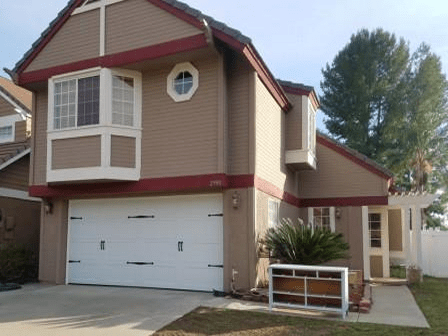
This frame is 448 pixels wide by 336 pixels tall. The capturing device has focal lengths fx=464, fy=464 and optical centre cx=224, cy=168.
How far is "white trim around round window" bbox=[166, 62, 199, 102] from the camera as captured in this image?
11289 mm

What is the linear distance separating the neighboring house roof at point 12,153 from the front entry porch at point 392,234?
11.2 meters

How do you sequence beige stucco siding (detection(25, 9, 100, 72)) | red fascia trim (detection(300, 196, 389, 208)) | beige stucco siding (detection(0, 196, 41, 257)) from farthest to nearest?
red fascia trim (detection(300, 196, 389, 208))
beige stucco siding (detection(0, 196, 41, 257))
beige stucco siding (detection(25, 9, 100, 72))

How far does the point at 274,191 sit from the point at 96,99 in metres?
5.24

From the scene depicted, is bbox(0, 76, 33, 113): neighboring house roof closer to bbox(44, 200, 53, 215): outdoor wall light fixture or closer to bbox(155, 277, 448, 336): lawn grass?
bbox(44, 200, 53, 215): outdoor wall light fixture

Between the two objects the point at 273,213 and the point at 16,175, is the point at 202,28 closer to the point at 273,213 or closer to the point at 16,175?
the point at 273,213

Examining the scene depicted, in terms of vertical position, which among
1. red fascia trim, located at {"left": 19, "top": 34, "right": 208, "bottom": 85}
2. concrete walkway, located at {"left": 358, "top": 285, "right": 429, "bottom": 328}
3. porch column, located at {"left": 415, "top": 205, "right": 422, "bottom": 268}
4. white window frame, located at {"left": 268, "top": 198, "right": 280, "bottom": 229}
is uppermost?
red fascia trim, located at {"left": 19, "top": 34, "right": 208, "bottom": 85}

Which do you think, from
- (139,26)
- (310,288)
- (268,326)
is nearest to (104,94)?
(139,26)

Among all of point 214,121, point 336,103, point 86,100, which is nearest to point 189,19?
point 214,121

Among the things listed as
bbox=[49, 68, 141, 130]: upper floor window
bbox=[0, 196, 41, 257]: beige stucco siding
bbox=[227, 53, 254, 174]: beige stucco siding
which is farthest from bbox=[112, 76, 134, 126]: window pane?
bbox=[0, 196, 41, 257]: beige stucco siding

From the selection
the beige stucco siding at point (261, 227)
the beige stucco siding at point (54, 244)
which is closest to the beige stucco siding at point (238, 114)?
the beige stucco siding at point (261, 227)

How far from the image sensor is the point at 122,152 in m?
11.5

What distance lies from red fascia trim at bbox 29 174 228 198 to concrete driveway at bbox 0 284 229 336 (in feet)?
8.06

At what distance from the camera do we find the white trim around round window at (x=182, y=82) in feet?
37.0

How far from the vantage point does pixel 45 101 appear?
524 inches
